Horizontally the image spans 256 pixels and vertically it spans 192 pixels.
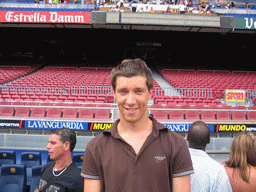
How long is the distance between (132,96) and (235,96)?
11000mm

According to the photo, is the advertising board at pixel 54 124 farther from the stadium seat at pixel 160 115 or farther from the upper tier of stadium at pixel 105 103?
the stadium seat at pixel 160 115

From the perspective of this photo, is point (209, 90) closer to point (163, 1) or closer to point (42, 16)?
point (163, 1)

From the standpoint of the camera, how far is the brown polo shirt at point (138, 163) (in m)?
1.32

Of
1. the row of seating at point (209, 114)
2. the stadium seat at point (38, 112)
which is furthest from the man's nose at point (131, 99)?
the stadium seat at point (38, 112)

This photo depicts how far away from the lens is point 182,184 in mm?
1338

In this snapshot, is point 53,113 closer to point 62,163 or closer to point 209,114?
point 62,163

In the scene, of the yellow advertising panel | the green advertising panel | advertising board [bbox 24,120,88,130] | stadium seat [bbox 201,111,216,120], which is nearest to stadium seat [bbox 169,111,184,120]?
stadium seat [bbox 201,111,216,120]

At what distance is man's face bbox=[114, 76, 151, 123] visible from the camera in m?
1.38

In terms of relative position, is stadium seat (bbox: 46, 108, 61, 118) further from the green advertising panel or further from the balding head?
the green advertising panel

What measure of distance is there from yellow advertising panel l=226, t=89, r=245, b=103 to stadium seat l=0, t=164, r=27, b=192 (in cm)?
1008

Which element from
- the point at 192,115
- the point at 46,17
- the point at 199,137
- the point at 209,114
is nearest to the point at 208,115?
the point at 209,114

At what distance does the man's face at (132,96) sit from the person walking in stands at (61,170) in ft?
4.56

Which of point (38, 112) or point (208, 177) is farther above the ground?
point (208, 177)

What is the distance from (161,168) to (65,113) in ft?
22.4
